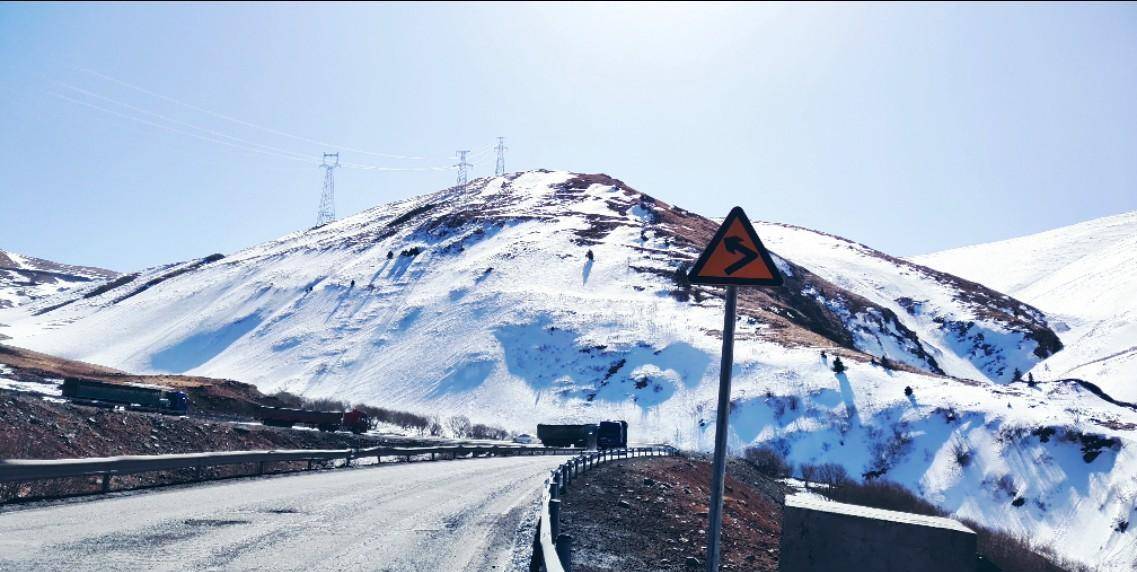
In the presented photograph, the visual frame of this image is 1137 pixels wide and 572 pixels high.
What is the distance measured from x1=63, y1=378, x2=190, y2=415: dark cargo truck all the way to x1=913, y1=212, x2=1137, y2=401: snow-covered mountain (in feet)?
210

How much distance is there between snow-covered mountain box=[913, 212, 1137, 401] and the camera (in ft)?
275

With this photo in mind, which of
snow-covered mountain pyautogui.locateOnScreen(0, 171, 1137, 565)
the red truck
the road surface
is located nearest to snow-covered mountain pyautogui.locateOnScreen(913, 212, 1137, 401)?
snow-covered mountain pyautogui.locateOnScreen(0, 171, 1137, 565)

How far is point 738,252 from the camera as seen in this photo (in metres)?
6.95

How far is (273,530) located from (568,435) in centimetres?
4235

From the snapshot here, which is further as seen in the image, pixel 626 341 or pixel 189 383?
pixel 626 341

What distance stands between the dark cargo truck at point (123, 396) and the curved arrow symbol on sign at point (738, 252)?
41.5 meters

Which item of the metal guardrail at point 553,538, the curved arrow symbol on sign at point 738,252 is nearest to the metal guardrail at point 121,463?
the metal guardrail at point 553,538

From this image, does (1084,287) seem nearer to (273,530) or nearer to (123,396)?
(123,396)

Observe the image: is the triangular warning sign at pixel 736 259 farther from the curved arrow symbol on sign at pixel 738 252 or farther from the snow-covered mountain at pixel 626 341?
the snow-covered mountain at pixel 626 341

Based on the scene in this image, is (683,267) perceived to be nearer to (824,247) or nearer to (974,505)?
(974,505)

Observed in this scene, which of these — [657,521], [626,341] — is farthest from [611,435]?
[657,521]

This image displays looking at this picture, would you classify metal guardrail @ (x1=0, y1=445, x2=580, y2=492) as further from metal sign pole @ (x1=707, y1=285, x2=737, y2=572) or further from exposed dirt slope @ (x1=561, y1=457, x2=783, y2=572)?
metal sign pole @ (x1=707, y1=285, x2=737, y2=572)

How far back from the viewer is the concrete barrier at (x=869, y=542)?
26.7 feet

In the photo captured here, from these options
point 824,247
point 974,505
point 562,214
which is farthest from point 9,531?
point 824,247
